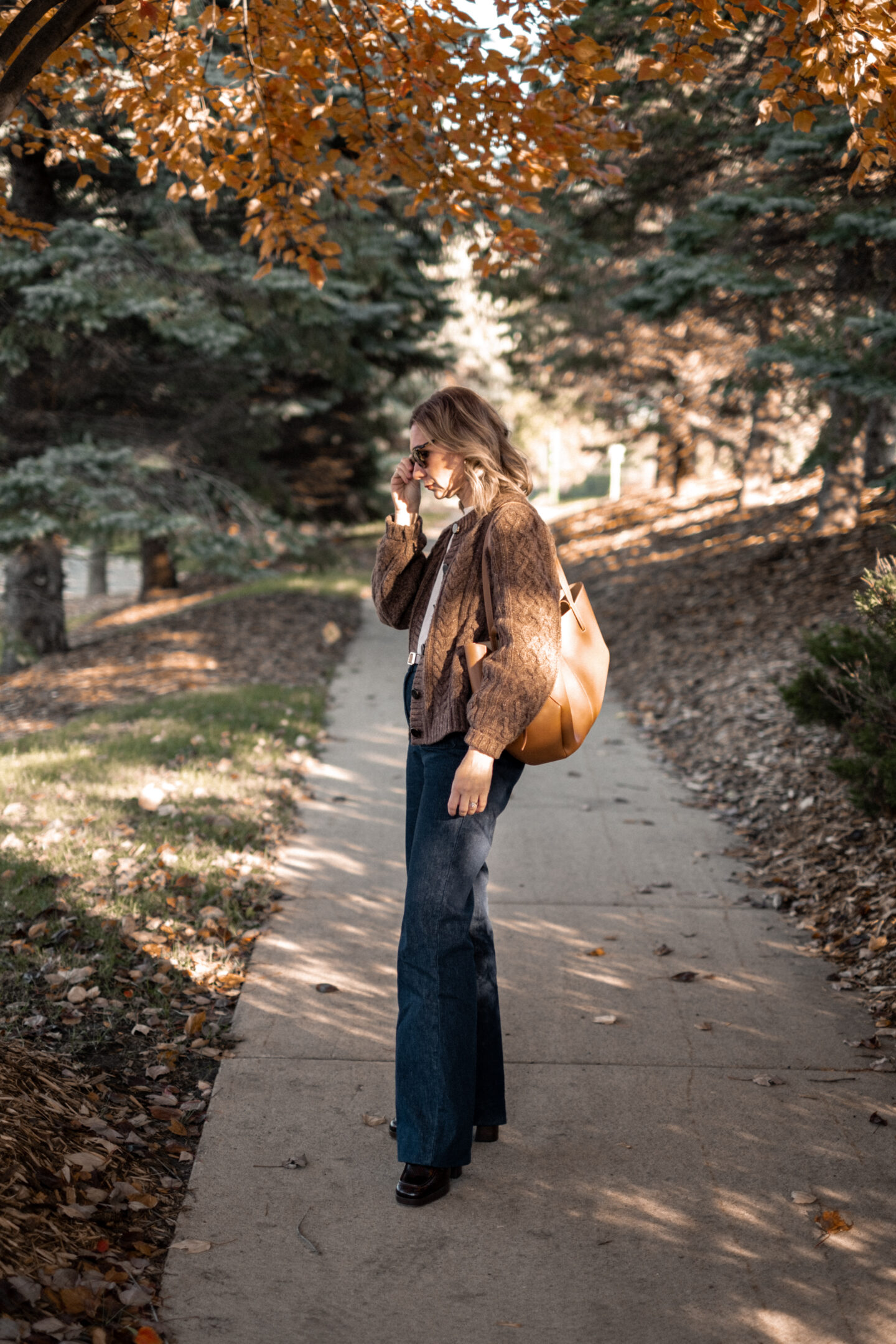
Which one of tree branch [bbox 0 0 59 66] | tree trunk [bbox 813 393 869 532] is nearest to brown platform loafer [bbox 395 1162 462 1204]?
tree branch [bbox 0 0 59 66]

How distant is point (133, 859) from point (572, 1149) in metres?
2.79

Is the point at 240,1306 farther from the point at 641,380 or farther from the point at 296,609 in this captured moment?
the point at 641,380

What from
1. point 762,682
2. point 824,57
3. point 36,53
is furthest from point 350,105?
point 762,682

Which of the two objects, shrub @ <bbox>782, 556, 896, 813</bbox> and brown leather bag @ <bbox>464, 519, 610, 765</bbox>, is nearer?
brown leather bag @ <bbox>464, 519, 610, 765</bbox>

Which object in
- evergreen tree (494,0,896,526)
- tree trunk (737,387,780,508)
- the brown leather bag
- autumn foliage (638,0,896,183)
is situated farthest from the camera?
tree trunk (737,387,780,508)

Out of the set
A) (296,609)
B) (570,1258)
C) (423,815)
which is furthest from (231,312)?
(570,1258)

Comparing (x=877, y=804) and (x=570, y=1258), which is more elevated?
(x=877, y=804)

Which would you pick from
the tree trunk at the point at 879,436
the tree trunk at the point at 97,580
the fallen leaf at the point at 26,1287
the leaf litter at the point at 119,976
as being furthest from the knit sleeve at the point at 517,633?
the tree trunk at the point at 97,580

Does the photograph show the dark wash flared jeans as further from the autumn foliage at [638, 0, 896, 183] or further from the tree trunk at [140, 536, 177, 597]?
the tree trunk at [140, 536, 177, 597]

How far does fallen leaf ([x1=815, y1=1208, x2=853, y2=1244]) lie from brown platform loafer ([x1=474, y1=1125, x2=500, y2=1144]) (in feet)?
3.07

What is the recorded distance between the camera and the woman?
2850 mm

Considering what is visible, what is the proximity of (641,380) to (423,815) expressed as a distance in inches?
653

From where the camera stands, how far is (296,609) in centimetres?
1472

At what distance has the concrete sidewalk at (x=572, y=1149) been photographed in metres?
2.59
